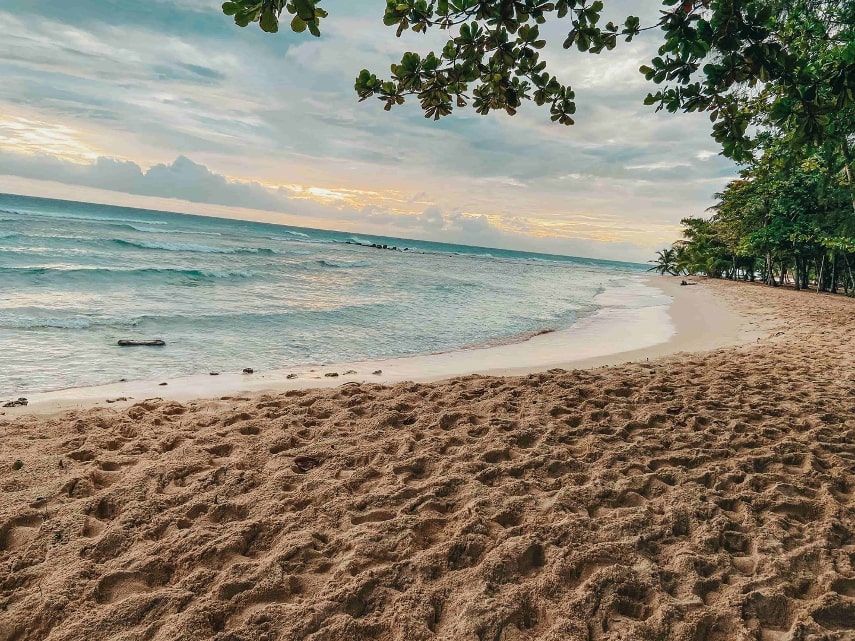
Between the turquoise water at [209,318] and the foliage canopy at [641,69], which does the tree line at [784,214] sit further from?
the turquoise water at [209,318]

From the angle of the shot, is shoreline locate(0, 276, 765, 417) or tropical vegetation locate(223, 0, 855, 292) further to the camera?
shoreline locate(0, 276, 765, 417)

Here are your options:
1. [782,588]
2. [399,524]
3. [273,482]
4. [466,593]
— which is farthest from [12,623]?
[782,588]

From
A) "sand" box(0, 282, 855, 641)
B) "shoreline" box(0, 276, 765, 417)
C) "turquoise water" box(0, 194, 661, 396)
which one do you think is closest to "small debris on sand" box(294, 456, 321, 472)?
"sand" box(0, 282, 855, 641)

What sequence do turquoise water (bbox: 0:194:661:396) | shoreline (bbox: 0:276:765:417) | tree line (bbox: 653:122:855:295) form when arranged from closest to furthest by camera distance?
tree line (bbox: 653:122:855:295) → shoreline (bbox: 0:276:765:417) → turquoise water (bbox: 0:194:661:396)

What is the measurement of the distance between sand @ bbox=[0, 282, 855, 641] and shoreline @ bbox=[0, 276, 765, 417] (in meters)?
1.00

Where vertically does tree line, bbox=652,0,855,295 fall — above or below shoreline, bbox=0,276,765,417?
above

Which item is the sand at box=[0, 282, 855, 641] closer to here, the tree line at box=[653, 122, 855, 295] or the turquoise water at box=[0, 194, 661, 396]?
the tree line at box=[653, 122, 855, 295]

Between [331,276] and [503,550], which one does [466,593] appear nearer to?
[503,550]

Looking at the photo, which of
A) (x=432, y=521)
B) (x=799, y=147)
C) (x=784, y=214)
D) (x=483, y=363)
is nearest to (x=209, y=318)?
(x=483, y=363)

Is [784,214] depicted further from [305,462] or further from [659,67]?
[305,462]

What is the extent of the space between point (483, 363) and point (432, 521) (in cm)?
590

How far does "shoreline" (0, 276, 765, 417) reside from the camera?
6.30 meters

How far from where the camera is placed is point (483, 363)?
8.91 metres

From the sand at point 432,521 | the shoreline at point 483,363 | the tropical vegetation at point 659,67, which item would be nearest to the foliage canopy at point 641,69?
the tropical vegetation at point 659,67
